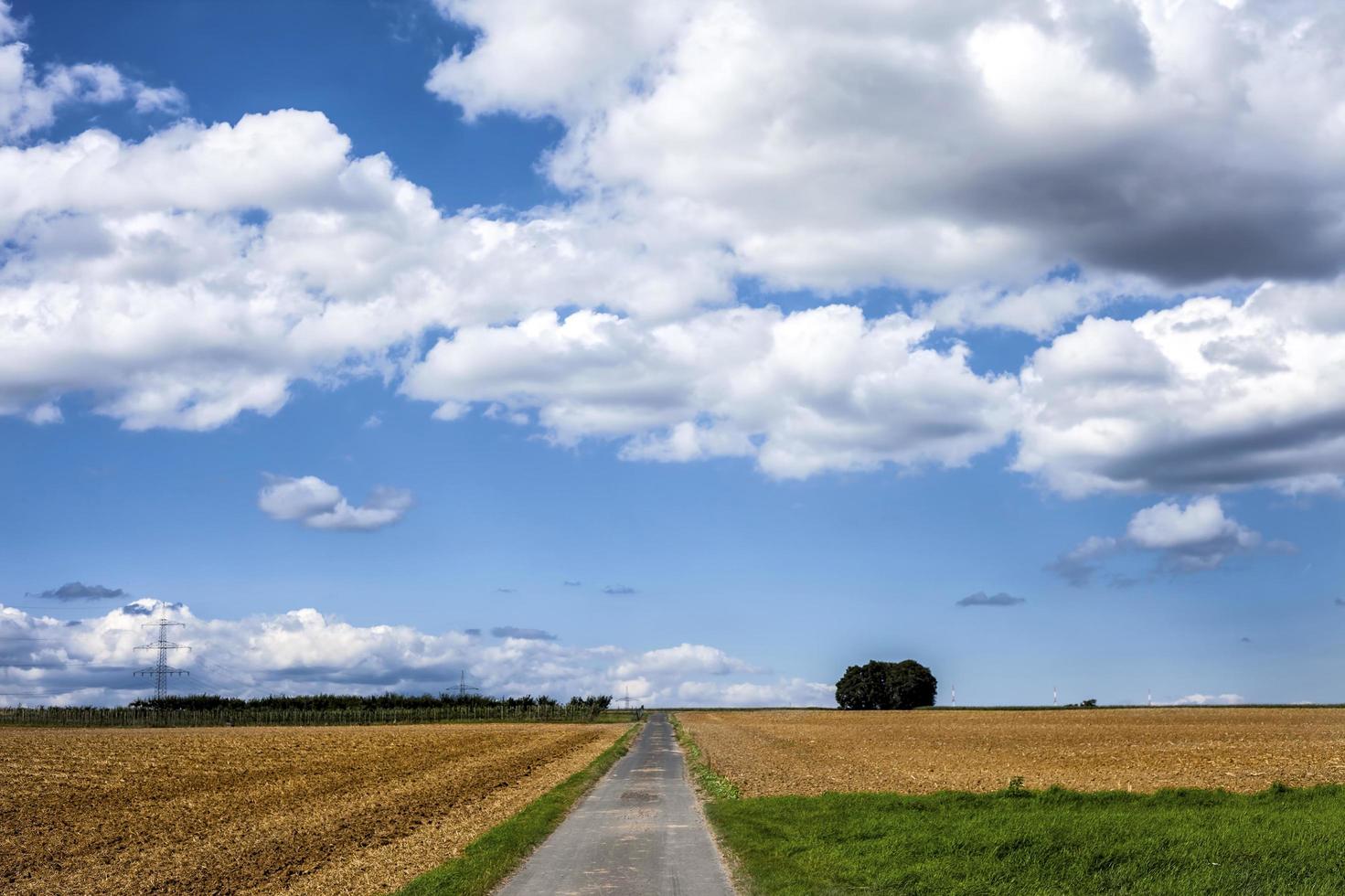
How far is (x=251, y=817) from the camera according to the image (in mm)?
31078

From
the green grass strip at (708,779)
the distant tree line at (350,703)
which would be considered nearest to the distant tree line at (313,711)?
the distant tree line at (350,703)

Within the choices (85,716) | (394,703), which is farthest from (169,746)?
(394,703)

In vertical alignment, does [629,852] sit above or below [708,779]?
above

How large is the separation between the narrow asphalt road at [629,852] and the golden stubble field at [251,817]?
2.55 metres

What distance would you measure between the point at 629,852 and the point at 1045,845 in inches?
319

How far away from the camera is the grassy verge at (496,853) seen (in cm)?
1783

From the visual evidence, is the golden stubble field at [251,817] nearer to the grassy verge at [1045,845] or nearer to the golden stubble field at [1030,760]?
the grassy verge at [1045,845]

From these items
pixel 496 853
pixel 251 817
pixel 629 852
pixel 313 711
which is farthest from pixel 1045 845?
pixel 313 711

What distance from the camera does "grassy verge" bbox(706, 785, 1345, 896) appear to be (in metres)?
17.4

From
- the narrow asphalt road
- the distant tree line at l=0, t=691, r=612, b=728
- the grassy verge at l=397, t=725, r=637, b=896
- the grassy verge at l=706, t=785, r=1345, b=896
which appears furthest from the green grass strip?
the distant tree line at l=0, t=691, r=612, b=728

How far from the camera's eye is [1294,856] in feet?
61.3

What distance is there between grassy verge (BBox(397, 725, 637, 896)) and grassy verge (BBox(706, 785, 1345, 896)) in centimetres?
433

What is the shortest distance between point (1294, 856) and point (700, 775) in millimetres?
25567

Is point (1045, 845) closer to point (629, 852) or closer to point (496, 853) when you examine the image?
point (629, 852)
